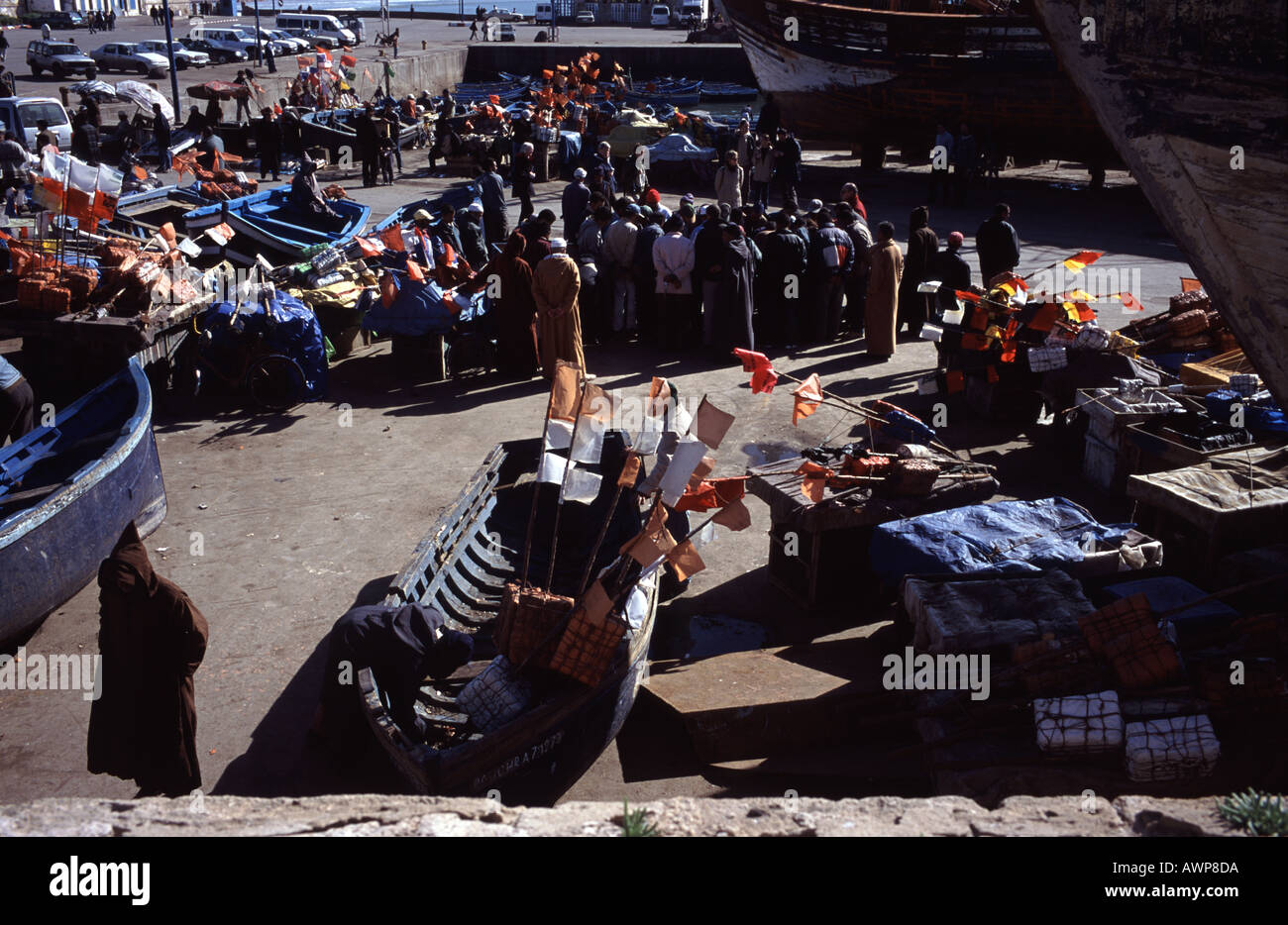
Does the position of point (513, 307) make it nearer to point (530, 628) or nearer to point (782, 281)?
point (782, 281)

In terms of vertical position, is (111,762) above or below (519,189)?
below

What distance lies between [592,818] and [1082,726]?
283cm

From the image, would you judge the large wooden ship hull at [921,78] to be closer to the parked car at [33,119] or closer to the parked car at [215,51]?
the parked car at [33,119]

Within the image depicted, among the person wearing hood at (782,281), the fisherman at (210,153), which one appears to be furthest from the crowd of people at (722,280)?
the fisherman at (210,153)

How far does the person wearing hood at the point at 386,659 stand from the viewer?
220 inches

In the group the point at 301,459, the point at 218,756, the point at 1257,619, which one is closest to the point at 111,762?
the point at 218,756

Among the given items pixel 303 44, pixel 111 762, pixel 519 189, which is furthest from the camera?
pixel 303 44

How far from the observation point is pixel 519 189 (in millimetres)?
20234

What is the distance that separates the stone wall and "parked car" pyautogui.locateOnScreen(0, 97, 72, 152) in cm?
2327

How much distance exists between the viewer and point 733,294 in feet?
42.2

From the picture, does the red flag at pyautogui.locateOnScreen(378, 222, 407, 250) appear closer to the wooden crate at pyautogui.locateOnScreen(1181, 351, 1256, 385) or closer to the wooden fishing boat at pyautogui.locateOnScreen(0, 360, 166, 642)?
the wooden fishing boat at pyautogui.locateOnScreen(0, 360, 166, 642)

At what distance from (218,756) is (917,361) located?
971 centimetres

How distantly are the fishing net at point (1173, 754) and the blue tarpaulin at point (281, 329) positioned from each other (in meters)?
9.09

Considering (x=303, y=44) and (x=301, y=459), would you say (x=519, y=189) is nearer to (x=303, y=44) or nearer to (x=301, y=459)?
(x=301, y=459)
